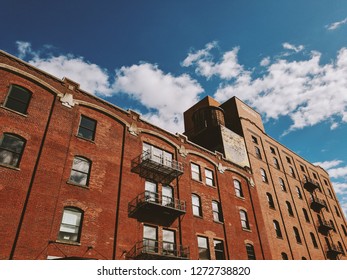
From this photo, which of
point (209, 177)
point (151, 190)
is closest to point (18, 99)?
point (151, 190)

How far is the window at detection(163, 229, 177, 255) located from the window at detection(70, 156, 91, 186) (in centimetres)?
596

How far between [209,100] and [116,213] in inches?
967

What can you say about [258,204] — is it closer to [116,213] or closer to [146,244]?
[146,244]

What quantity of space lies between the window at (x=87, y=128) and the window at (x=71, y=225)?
15.6 ft

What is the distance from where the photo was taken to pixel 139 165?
18.2 meters

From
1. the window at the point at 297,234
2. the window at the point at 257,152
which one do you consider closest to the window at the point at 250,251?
the window at the point at 297,234

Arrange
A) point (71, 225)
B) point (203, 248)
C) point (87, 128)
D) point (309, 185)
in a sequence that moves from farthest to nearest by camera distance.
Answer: point (309, 185)
point (203, 248)
point (87, 128)
point (71, 225)

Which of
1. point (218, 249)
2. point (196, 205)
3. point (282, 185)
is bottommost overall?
point (218, 249)

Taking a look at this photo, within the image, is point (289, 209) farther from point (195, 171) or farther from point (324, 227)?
point (195, 171)

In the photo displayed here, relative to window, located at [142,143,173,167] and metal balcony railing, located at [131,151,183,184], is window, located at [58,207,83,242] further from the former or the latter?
window, located at [142,143,173,167]

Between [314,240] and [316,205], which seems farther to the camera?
[316,205]

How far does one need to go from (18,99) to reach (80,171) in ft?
17.1

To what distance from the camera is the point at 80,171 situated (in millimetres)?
15664
